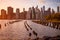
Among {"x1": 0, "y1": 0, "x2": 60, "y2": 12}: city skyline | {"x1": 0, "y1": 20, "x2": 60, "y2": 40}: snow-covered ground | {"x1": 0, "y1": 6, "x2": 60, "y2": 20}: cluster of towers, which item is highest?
{"x1": 0, "y1": 0, "x2": 60, "y2": 12}: city skyline

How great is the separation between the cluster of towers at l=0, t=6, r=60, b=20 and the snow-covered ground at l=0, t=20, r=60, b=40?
0.11m

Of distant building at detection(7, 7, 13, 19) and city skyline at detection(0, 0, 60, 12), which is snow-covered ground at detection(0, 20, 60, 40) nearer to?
distant building at detection(7, 7, 13, 19)

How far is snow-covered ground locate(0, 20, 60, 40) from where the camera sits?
9.77ft

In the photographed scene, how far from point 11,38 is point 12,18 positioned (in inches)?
15.7

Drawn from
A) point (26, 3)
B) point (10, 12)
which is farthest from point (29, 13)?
point (10, 12)

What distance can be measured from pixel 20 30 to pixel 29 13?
15.5 inches

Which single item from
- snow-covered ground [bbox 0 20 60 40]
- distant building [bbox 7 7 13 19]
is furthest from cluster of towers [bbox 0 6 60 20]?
snow-covered ground [bbox 0 20 60 40]

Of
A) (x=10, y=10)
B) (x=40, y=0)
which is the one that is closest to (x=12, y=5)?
(x=10, y=10)

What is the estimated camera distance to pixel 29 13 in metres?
3.11

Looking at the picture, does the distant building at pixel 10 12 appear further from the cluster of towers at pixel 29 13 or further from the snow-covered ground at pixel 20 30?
the snow-covered ground at pixel 20 30

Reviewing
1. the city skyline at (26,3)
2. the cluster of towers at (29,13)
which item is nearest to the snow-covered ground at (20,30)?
the cluster of towers at (29,13)

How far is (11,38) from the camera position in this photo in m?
2.99

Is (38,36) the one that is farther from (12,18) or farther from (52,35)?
(12,18)

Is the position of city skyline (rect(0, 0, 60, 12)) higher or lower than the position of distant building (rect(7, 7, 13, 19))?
higher
